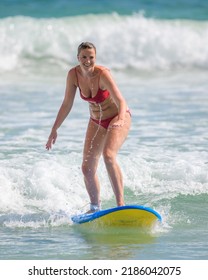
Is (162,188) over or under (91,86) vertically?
under

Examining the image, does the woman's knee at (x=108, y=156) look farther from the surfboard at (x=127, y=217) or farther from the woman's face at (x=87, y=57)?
the woman's face at (x=87, y=57)

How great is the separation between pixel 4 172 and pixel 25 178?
0.34 metres

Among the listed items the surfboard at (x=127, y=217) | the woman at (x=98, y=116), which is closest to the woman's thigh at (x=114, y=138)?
the woman at (x=98, y=116)

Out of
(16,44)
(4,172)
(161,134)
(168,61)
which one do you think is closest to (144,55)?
(168,61)

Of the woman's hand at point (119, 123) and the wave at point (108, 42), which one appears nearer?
the woman's hand at point (119, 123)

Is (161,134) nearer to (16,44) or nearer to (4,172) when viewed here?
(4,172)

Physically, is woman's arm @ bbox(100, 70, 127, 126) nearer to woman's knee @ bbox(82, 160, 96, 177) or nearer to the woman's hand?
the woman's hand

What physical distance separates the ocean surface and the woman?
540mm

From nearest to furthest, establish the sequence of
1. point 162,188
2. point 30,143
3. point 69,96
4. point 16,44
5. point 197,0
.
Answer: point 69,96
point 162,188
point 30,143
point 16,44
point 197,0

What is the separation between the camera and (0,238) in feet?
27.0

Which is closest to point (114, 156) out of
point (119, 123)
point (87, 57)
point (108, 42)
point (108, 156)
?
point (108, 156)

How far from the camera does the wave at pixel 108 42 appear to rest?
77.7ft

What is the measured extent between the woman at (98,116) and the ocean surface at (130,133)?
540 mm
